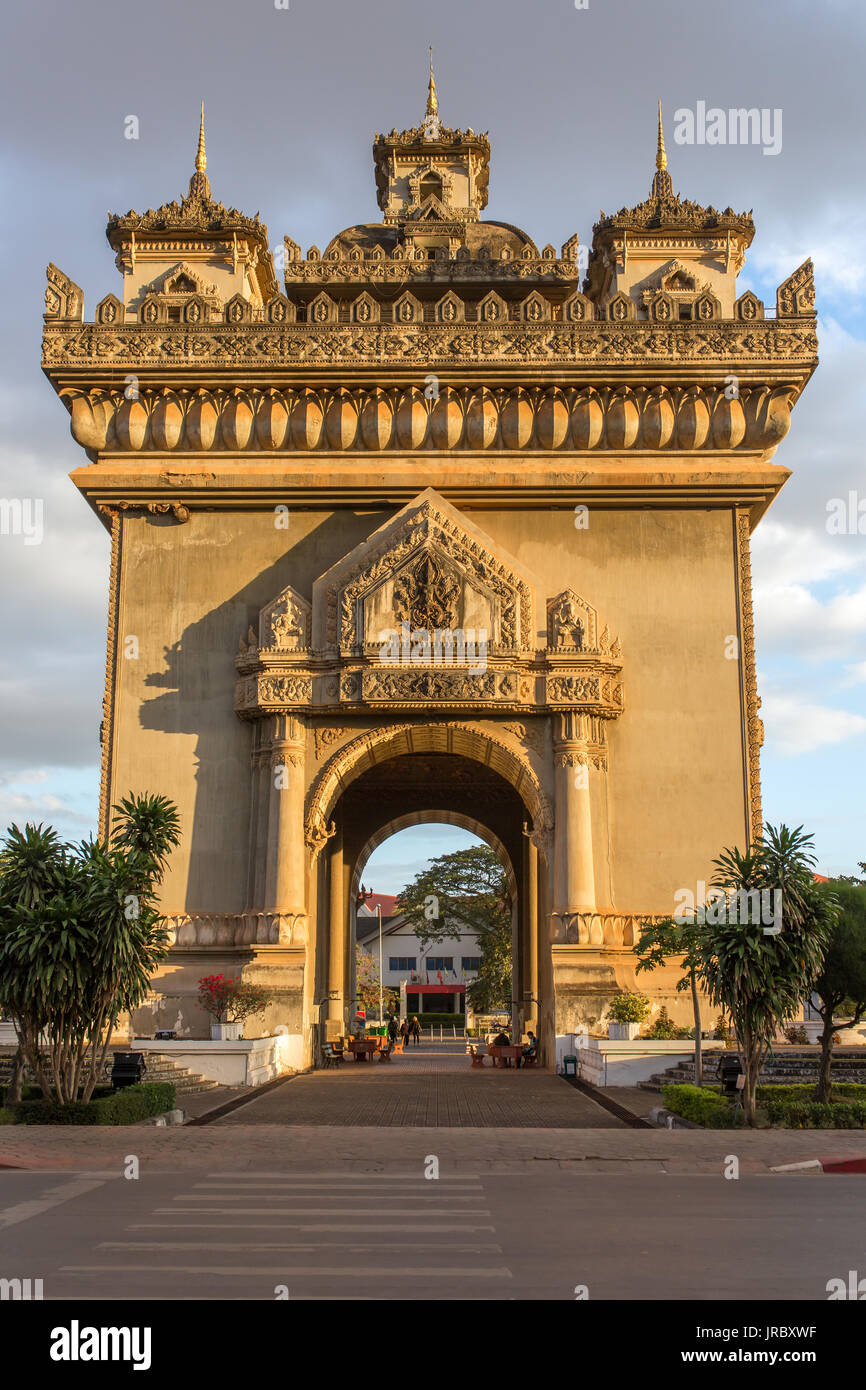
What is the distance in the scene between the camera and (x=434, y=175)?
37.6 m

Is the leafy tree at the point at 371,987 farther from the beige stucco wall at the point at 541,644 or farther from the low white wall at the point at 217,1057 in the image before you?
the low white wall at the point at 217,1057

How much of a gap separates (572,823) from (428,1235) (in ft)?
55.7

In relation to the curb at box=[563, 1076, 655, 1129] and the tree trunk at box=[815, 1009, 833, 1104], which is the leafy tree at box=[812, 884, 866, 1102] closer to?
the tree trunk at box=[815, 1009, 833, 1104]

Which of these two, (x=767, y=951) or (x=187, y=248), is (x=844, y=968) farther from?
(x=187, y=248)

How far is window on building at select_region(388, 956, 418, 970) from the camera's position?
78812 mm

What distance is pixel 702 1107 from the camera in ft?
51.3

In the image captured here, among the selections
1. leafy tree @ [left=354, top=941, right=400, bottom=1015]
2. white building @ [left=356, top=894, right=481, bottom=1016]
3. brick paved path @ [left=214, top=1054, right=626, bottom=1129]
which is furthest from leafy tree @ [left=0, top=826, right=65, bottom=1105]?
white building @ [left=356, top=894, right=481, bottom=1016]

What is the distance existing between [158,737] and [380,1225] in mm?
18788

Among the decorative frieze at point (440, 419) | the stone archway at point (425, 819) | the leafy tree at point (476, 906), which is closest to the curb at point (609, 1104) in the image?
the stone archway at point (425, 819)

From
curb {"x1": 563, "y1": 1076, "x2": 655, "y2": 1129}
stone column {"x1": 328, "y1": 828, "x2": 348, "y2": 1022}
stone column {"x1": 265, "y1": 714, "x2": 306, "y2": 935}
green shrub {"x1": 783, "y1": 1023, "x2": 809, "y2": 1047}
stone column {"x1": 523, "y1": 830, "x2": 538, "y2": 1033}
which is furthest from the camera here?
stone column {"x1": 328, "y1": 828, "x2": 348, "y2": 1022}

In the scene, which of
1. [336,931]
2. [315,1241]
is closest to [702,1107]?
[315,1241]

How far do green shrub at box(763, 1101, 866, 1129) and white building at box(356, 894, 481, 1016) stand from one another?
204ft

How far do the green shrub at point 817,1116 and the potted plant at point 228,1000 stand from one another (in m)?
10.5
